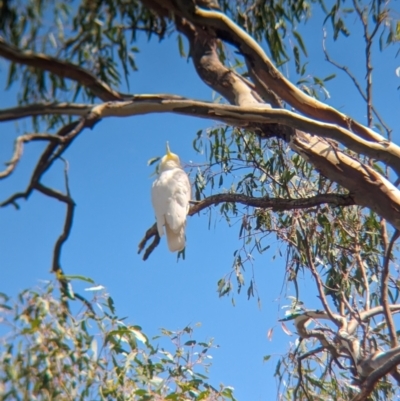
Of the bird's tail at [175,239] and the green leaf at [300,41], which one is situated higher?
the green leaf at [300,41]

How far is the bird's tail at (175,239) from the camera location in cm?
337

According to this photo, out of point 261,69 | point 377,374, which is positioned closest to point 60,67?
point 261,69

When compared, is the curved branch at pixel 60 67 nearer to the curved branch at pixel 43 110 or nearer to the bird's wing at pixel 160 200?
the curved branch at pixel 43 110

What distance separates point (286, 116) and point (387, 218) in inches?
21.1

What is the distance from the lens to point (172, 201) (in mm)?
3396

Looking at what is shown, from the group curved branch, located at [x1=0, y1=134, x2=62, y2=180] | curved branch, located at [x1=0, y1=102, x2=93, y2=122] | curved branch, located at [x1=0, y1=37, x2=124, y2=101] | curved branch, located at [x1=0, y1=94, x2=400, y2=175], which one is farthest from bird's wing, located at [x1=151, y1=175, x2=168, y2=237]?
curved branch, located at [x1=0, y1=134, x2=62, y2=180]

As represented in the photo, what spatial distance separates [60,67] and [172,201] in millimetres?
1144

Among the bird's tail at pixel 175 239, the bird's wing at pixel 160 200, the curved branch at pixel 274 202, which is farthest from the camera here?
the bird's tail at pixel 175 239

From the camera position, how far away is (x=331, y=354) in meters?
3.13

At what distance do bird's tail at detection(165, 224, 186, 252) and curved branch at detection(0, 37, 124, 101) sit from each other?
3.48 feet

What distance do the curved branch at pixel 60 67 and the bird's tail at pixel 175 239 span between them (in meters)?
1.06

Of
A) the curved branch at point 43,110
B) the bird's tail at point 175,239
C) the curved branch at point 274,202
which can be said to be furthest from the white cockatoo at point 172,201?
the curved branch at point 43,110

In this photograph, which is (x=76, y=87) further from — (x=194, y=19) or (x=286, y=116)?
(x=286, y=116)

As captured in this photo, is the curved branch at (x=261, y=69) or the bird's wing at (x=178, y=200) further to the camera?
the bird's wing at (x=178, y=200)
